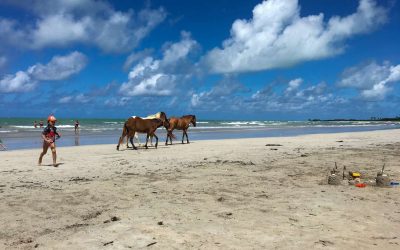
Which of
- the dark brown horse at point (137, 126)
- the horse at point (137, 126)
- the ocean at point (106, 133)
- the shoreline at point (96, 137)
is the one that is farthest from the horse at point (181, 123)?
the horse at point (137, 126)

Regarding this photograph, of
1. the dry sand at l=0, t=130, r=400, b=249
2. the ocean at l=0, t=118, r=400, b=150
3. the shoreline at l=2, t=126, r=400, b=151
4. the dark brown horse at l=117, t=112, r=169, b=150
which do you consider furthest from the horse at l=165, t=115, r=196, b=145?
the dry sand at l=0, t=130, r=400, b=249

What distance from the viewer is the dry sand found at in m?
5.05

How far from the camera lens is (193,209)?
6.52 metres

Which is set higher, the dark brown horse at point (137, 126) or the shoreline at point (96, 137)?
the dark brown horse at point (137, 126)

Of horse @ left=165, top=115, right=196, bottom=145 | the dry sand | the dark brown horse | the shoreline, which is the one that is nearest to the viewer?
the dry sand

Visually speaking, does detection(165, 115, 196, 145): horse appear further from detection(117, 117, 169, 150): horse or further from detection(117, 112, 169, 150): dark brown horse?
detection(117, 117, 169, 150): horse

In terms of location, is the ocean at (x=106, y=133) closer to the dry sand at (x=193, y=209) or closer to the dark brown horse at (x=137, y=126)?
the dark brown horse at (x=137, y=126)

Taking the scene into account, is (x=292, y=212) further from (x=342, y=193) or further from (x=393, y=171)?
(x=393, y=171)

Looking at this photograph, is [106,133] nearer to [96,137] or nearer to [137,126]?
[96,137]

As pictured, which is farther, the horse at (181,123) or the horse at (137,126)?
the horse at (181,123)

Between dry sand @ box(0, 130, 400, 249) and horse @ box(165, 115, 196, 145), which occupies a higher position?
horse @ box(165, 115, 196, 145)

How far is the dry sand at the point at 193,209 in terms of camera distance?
16.6ft

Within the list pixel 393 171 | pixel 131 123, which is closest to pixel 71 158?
pixel 131 123

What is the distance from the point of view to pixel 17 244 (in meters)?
4.97
